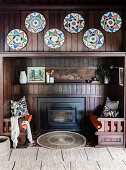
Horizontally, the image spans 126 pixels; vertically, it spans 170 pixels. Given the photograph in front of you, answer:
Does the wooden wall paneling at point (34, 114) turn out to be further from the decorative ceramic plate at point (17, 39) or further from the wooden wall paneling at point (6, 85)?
the decorative ceramic plate at point (17, 39)

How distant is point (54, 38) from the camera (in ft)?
12.2

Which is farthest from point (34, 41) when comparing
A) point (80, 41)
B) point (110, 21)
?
point (110, 21)

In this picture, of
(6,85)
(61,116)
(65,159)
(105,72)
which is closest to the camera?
(65,159)

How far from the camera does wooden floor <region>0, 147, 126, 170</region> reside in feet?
9.75

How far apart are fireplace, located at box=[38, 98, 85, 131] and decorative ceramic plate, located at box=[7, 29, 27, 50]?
155 cm

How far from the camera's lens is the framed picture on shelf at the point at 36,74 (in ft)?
15.2

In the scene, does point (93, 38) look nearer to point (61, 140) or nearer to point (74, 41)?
point (74, 41)

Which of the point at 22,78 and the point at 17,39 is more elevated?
the point at 17,39

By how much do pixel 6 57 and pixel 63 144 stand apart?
7.30 ft

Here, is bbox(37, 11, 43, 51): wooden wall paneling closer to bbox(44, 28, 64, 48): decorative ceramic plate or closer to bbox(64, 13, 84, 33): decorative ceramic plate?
bbox(44, 28, 64, 48): decorative ceramic plate

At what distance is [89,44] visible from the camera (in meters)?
3.72

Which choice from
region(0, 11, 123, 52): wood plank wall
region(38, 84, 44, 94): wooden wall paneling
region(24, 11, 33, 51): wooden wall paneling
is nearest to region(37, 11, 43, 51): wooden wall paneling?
region(0, 11, 123, 52): wood plank wall

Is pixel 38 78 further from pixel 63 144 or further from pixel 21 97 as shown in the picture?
pixel 63 144

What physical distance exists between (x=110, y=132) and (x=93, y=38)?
196cm
